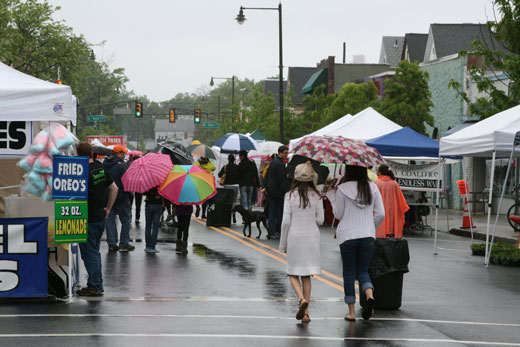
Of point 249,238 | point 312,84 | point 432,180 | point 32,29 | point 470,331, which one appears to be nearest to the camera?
point 470,331

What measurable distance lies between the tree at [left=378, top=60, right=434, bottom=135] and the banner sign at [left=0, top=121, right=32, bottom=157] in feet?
87.8

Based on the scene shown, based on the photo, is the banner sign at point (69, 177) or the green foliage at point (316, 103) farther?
the green foliage at point (316, 103)

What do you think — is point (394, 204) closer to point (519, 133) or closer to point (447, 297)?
point (519, 133)

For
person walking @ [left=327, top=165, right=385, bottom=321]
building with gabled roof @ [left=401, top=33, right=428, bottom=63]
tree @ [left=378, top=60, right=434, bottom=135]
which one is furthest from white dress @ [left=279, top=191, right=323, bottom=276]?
building with gabled roof @ [left=401, top=33, right=428, bottom=63]

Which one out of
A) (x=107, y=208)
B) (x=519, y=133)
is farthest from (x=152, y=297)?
(x=519, y=133)

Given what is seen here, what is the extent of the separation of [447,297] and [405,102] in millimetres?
25315

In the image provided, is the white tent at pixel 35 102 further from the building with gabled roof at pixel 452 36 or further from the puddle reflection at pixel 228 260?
the building with gabled roof at pixel 452 36

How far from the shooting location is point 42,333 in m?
8.56

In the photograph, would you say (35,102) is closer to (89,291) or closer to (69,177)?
(69,177)

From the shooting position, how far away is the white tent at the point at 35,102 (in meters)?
10.4

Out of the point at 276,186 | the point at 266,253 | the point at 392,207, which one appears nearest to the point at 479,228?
the point at 276,186

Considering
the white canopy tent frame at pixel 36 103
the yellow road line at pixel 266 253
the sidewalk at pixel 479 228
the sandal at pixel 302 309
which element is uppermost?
the white canopy tent frame at pixel 36 103

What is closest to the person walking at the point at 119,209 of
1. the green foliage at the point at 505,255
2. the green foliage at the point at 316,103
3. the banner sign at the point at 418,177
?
the green foliage at the point at 505,255

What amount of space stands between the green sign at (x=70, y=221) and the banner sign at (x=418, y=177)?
13.6 metres
